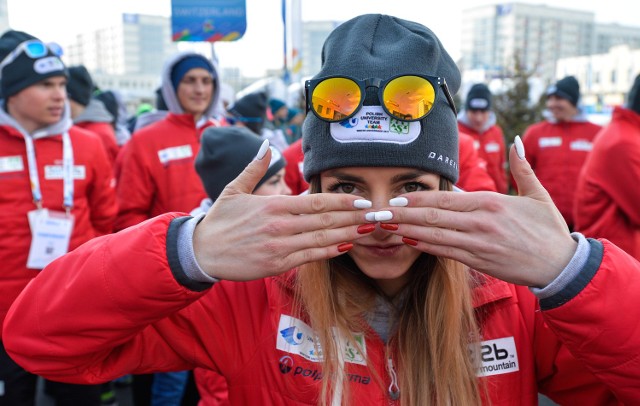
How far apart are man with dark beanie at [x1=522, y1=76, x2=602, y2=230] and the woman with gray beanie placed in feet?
17.9

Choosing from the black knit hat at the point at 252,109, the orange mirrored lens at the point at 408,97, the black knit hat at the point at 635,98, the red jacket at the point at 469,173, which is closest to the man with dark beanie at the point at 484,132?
the black knit hat at the point at 252,109

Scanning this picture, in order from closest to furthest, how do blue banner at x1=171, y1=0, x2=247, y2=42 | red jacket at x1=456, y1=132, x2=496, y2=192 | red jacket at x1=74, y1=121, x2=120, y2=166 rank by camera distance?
red jacket at x1=456, y1=132, x2=496, y2=192
red jacket at x1=74, y1=121, x2=120, y2=166
blue banner at x1=171, y1=0, x2=247, y2=42

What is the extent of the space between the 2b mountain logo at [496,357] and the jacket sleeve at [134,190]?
312 cm

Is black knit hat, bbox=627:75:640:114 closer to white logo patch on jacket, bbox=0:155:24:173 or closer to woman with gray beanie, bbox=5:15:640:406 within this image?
woman with gray beanie, bbox=5:15:640:406

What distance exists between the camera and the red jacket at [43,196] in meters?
3.43

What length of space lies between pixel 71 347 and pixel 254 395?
0.50 metres

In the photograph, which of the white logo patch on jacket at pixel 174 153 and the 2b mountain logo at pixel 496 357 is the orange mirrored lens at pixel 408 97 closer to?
the 2b mountain logo at pixel 496 357

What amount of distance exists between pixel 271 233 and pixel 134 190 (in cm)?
313

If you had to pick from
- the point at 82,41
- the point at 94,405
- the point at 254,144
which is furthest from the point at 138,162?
the point at 82,41

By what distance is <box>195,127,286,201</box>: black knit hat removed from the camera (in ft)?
11.0

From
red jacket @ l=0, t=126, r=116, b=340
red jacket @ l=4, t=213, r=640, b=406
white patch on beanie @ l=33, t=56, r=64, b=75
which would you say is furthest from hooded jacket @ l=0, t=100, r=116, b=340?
red jacket @ l=4, t=213, r=640, b=406

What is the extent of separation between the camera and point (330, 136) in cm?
174

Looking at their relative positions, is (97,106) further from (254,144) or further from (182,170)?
(254,144)

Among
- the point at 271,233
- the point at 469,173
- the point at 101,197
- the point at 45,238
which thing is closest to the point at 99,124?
the point at 101,197
